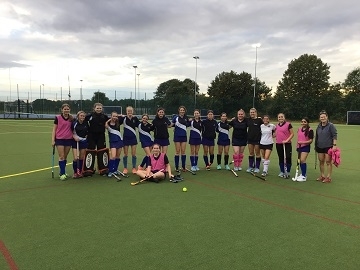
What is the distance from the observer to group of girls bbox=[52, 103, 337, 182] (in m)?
8.19

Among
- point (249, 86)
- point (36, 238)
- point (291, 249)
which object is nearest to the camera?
point (291, 249)

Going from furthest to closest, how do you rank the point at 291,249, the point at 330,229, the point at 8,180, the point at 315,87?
the point at 315,87
the point at 8,180
the point at 330,229
the point at 291,249

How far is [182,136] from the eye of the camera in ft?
30.5

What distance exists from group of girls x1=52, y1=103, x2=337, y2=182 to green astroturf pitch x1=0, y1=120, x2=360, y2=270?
706 millimetres

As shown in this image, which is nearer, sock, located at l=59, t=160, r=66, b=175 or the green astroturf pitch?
the green astroturf pitch

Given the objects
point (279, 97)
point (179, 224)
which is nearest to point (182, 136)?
point (179, 224)

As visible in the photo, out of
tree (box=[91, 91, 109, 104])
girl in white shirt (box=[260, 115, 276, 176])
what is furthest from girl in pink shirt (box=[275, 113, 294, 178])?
tree (box=[91, 91, 109, 104])

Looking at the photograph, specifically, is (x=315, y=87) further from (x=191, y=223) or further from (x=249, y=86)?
(x=191, y=223)

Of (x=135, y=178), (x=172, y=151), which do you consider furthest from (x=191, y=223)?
(x=172, y=151)

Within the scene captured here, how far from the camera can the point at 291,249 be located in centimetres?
419

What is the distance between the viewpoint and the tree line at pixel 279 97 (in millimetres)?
45281

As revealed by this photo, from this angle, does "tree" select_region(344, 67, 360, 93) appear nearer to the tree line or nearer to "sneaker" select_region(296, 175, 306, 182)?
the tree line

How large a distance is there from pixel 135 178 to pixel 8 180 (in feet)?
9.74

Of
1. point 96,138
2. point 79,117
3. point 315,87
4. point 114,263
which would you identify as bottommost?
point 114,263
